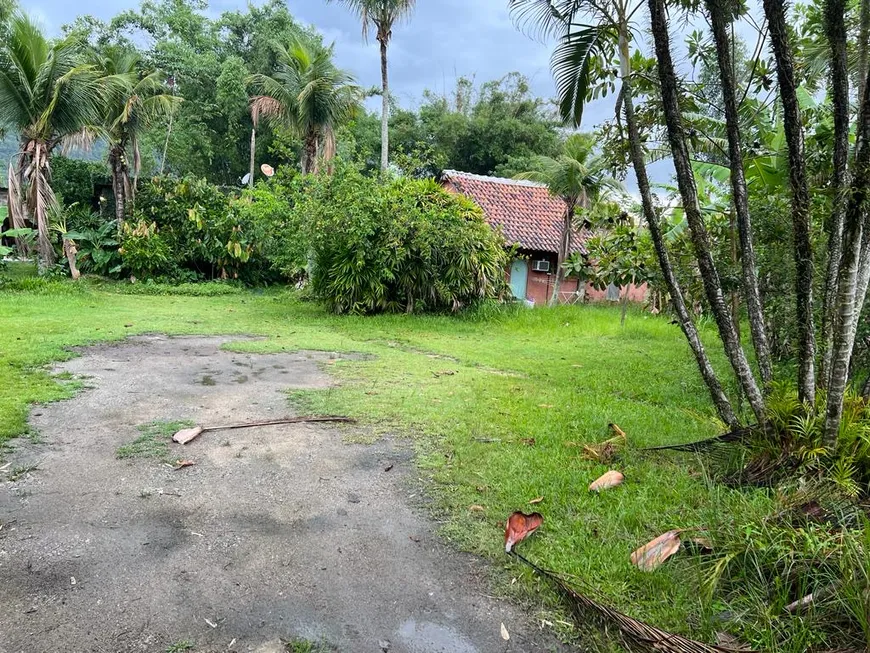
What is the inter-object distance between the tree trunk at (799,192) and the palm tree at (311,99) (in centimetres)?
1301

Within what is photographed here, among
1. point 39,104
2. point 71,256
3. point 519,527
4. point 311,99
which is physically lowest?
point 519,527

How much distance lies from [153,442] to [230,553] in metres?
1.66

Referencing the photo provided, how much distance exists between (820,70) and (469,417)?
4.09m

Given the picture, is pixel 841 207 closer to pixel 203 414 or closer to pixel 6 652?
pixel 6 652

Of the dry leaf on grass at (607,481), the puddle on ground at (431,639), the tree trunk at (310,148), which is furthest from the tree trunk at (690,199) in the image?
the tree trunk at (310,148)

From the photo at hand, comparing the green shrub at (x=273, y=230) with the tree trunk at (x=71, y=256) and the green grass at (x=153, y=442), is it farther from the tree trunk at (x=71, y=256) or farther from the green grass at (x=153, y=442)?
the green grass at (x=153, y=442)

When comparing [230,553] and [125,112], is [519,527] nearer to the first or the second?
[230,553]

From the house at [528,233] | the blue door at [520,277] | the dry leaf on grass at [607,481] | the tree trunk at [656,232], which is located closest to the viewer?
the dry leaf on grass at [607,481]

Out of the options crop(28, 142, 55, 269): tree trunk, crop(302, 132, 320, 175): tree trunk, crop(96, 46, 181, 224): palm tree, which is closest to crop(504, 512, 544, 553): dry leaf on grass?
crop(302, 132, 320, 175): tree trunk

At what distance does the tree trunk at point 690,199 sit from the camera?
3184 millimetres

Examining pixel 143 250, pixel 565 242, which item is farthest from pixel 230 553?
pixel 565 242

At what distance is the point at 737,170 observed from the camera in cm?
322

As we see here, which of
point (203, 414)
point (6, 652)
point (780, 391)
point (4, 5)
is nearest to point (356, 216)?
point (203, 414)

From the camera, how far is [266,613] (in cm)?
217
